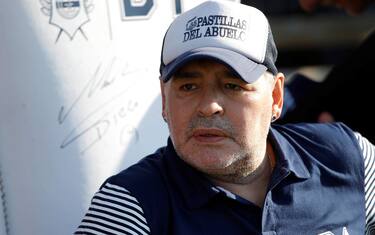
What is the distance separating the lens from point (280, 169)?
219 centimetres

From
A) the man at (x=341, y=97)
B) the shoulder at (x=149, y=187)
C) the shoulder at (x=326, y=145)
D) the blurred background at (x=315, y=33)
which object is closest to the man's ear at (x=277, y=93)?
the shoulder at (x=326, y=145)

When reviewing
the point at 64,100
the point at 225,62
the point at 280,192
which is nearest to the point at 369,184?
the point at 280,192

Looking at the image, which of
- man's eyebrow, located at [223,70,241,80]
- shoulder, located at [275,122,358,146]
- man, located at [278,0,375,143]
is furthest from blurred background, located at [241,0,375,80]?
man's eyebrow, located at [223,70,241,80]

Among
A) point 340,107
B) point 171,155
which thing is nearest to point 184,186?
point 171,155

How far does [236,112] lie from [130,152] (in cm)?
49

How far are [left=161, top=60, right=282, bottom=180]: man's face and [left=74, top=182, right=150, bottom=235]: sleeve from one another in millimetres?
182

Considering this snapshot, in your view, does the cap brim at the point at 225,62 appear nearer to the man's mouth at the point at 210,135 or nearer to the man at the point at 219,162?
the man at the point at 219,162

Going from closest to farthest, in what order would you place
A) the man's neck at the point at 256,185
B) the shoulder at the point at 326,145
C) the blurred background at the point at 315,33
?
1. the man's neck at the point at 256,185
2. the shoulder at the point at 326,145
3. the blurred background at the point at 315,33

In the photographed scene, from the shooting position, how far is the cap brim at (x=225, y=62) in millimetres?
1987

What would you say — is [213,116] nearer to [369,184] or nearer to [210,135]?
[210,135]

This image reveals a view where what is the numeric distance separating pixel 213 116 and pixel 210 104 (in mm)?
29

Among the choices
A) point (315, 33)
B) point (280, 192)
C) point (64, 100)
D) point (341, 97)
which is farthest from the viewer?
point (315, 33)

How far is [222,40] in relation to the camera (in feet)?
6.73

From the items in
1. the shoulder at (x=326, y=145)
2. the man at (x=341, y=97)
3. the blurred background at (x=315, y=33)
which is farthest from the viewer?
the blurred background at (x=315, y=33)
